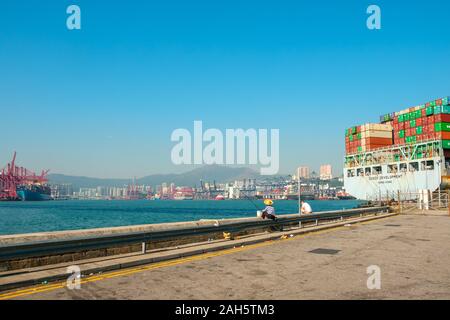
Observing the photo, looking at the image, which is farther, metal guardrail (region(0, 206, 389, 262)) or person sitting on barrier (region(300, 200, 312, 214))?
person sitting on barrier (region(300, 200, 312, 214))

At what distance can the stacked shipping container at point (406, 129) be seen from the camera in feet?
195

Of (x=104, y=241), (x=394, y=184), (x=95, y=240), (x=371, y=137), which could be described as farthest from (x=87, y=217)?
(x=95, y=240)

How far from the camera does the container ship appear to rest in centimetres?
5591

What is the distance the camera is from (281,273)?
8609mm

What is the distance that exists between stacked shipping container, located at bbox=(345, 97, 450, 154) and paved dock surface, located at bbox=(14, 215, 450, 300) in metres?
53.6

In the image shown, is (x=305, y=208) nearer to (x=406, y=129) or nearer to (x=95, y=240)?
(x=95, y=240)

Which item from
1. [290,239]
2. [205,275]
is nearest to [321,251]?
[290,239]

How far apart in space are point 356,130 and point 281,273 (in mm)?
71958

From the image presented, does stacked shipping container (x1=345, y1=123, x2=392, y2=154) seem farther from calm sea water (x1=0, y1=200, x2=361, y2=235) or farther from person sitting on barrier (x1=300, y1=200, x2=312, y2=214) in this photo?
person sitting on barrier (x1=300, y1=200, x2=312, y2=214)

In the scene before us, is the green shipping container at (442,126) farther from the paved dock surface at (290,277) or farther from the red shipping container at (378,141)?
the paved dock surface at (290,277)

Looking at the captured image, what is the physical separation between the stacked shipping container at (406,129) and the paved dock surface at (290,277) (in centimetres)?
5358

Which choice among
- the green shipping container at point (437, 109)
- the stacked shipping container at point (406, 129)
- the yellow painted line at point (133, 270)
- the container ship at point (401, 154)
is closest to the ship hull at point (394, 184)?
the container ship at point (401, 154)

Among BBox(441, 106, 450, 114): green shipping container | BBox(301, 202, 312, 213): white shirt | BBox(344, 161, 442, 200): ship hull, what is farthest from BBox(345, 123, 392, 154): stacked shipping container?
BBox(301, 202, 312, 213): white shirt
